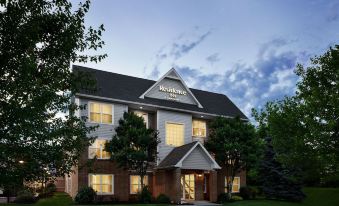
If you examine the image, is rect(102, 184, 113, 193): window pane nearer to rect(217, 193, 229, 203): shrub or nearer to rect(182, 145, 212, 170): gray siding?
rect(182, 145, 212, 170): gray siding

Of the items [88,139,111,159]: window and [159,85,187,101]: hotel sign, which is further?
[159,85,187,101]: hotel sign

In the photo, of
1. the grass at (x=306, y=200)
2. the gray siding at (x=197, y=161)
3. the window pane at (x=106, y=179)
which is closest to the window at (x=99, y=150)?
the window pane at (x=106, y=179)

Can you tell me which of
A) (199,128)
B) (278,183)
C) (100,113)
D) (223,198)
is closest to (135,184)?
(100,113)

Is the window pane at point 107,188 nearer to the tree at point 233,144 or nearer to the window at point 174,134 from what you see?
the window at point 174,134

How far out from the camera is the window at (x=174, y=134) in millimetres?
37656

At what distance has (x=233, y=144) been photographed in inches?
1426

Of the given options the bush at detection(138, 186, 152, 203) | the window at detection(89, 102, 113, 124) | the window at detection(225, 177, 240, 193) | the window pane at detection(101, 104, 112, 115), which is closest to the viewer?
the bush at detection(138, 186, 152, 203)

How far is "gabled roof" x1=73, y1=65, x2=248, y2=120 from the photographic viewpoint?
114 feet

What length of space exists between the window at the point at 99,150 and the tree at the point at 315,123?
15.1m

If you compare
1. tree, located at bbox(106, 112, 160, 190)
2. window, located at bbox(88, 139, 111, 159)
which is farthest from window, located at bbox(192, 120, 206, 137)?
window, located at bbox(88, 139, 111, 159)

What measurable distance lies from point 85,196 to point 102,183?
3323mm

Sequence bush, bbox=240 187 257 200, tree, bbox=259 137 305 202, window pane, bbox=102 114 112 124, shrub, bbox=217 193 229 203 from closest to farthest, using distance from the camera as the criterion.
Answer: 1. window pane, bbox=102 114 112 124
2. shrub, bbox=217 193 229 203
3. tree, bbox=259 137 305 202
4. bush, bbox=240 187 257 200

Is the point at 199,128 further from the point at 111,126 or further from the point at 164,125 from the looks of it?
the point at 111,126

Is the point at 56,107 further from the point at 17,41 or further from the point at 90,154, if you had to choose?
the point at 90,154
